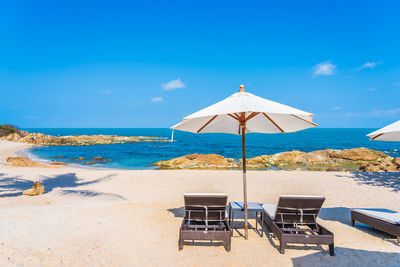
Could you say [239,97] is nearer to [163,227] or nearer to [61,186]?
[163,227]

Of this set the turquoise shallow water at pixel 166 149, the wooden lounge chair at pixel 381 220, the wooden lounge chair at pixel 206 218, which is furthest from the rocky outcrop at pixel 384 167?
the turquoise shallow water at pixel 166 149

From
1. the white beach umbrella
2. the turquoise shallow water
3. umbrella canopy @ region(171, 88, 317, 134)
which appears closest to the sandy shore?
the white beach umbrella

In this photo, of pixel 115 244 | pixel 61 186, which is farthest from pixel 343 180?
pixel 61 186

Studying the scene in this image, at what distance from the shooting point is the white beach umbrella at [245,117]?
4105mm

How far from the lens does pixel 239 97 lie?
14.9ft

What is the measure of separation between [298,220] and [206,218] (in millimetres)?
1729

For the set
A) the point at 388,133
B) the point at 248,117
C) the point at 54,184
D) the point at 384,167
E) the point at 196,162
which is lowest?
the point at 196,162

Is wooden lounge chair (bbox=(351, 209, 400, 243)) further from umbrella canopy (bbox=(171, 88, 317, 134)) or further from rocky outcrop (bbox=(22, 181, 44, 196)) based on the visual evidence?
rocky outcrop (bbox=(22, 181, 44, 196))

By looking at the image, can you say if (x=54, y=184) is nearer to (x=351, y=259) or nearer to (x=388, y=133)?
(x=351, y=259)

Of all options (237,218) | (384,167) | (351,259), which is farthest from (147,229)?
(384,167)

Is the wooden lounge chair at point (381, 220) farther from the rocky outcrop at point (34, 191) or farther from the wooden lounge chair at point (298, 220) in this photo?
the rocky outcrop at point (34, 191)

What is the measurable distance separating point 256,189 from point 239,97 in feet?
20.4

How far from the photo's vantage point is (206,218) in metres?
4.65

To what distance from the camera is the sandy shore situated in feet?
13.2
